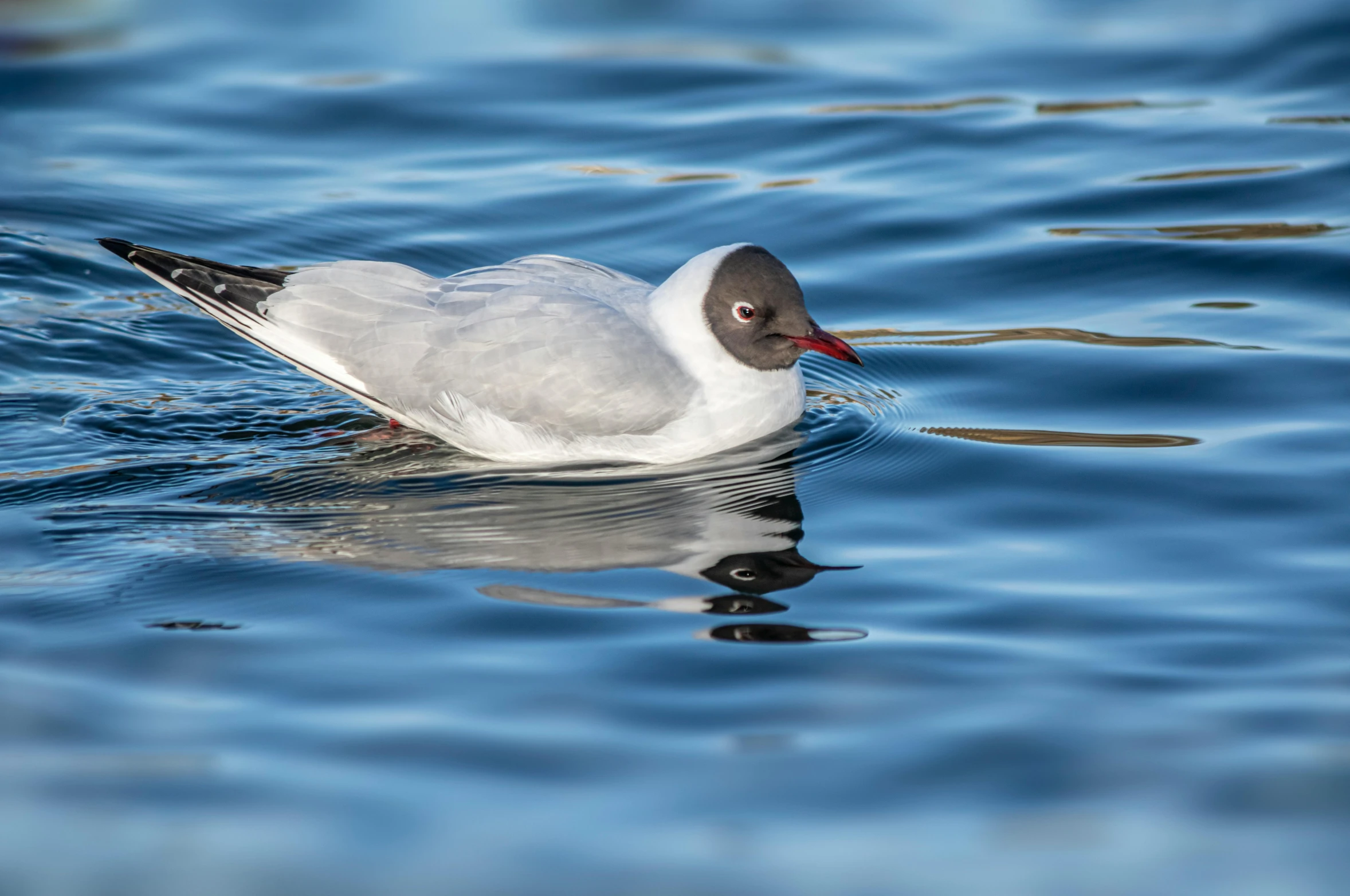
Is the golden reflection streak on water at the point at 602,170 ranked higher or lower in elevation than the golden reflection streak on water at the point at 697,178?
higher

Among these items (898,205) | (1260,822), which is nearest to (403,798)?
(1260,822)

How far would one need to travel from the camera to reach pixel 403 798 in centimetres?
413

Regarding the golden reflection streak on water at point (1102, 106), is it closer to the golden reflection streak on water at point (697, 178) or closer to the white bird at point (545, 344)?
the golden reflection streak on water at point (697, 178)

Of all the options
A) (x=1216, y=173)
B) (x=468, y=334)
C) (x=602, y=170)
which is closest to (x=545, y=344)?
(x=468, y=334)

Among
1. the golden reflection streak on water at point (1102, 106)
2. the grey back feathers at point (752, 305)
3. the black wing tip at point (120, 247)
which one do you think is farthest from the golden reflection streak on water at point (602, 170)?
the black wing tip at point (120, 247)

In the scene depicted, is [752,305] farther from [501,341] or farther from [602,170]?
[602,170]

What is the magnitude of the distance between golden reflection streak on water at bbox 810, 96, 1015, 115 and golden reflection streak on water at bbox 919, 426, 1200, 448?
4981 mm

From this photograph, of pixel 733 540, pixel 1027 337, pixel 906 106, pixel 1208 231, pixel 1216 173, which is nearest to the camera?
pixel 733 540

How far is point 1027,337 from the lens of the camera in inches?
310

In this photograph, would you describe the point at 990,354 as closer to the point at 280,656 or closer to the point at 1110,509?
the point at 1110,509

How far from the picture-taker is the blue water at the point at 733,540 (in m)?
4.05

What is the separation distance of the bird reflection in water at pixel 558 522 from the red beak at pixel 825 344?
470mm

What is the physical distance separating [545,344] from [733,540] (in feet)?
4.00

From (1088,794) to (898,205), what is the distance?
6.09 metres
